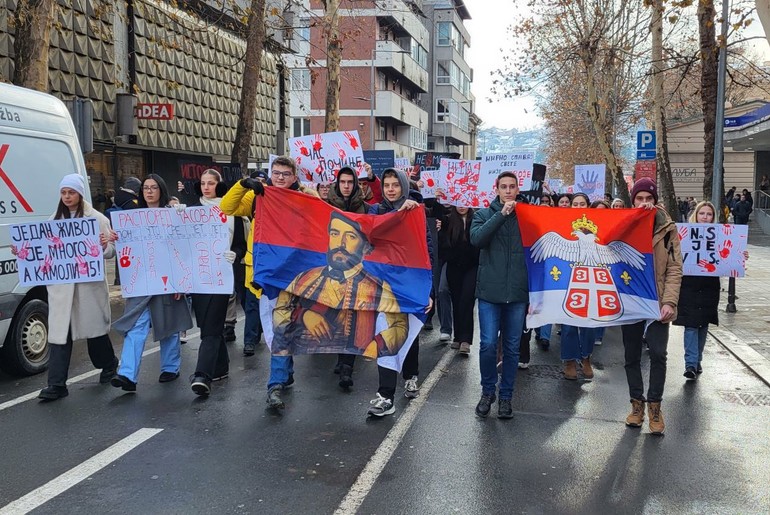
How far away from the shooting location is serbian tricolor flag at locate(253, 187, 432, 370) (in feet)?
20.5

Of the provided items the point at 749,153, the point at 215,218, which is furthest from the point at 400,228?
the point at 749,153

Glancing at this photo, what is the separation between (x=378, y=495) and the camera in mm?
4500

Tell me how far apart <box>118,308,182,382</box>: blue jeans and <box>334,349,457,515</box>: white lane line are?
2376mm

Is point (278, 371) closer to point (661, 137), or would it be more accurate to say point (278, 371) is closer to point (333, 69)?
point (661, 137)

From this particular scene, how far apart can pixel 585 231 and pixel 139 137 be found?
16582 millimetres

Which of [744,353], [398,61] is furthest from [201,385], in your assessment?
[398,61]

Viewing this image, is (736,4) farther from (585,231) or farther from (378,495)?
(378,495)

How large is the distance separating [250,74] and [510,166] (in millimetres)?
8767

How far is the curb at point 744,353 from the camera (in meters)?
8.29

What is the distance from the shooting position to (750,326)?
11383 mm

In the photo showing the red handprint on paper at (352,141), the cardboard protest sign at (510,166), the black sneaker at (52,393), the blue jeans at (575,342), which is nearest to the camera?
the black sneaker at (52,393)

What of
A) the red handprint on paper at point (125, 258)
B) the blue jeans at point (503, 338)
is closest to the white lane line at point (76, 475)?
the red handprint on paper at point (125, 258)

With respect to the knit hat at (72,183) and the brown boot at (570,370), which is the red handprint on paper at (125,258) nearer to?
the knit hat at (72,183)

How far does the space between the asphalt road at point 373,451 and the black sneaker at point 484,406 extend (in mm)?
66
